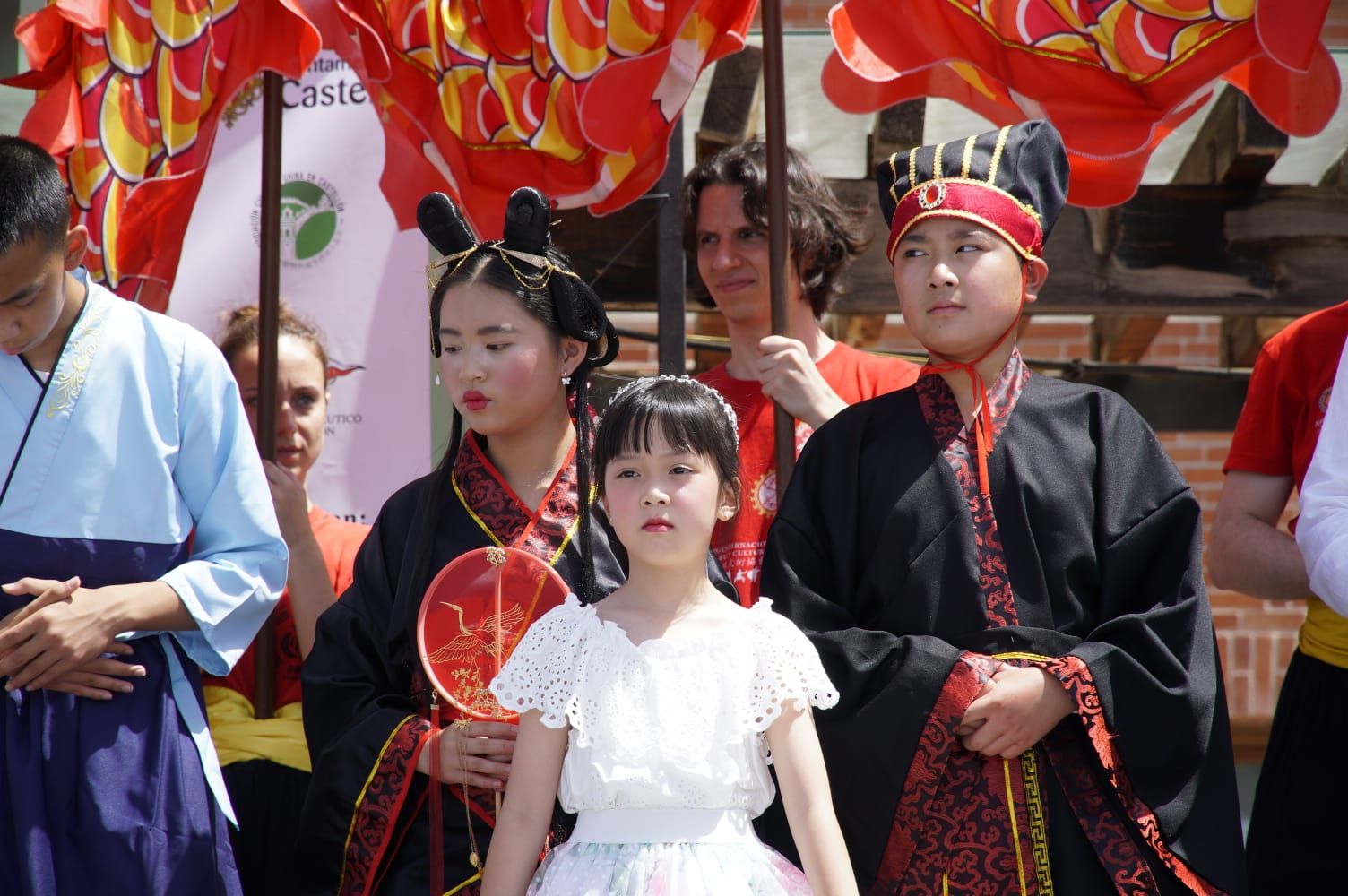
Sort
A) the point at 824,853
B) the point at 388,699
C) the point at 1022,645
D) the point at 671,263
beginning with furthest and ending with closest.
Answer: the point at 671,263 < the point at 388,699 < the point at 1022,645 < the point at 824,853

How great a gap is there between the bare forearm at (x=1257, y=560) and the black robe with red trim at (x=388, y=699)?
122 centimetres

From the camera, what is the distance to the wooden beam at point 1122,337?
5.01 metres

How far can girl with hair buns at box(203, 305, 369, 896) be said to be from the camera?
3.01 m

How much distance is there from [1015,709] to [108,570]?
4.82ft

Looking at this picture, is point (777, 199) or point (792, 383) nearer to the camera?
point (792, 383)

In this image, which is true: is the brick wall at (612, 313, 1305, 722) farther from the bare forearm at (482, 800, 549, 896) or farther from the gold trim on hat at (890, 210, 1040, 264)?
the bare forearm at (482, 800, 549, 896)

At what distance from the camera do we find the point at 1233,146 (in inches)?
150

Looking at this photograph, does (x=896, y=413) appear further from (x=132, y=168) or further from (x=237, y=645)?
(x=132, y=168)

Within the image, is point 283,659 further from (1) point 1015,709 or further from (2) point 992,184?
(2) point 992,184

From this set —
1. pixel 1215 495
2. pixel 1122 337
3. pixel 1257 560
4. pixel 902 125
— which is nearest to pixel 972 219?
pixel 1257 560

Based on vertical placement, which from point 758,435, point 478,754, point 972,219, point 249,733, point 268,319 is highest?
point 972,219

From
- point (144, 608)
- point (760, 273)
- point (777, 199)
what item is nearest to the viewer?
point (144, 608)

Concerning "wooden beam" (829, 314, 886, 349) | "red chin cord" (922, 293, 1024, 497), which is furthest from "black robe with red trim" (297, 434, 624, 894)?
"wooden beam" (829, 314, 886, 349)

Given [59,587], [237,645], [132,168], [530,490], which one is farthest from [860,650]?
[132,168]
